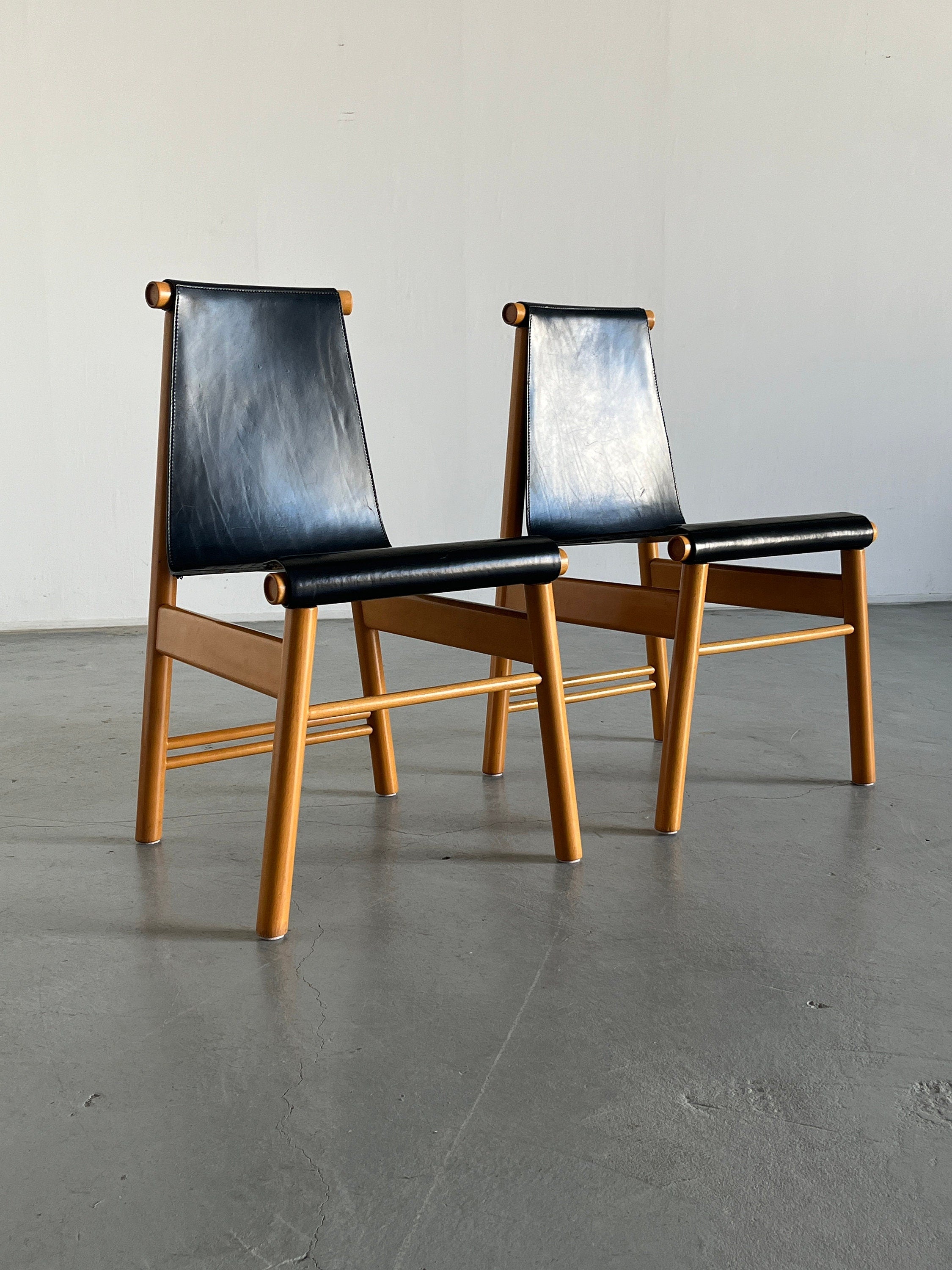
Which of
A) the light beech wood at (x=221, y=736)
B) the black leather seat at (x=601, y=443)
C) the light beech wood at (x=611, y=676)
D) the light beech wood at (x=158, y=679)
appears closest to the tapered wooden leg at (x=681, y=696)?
the black leather seat at (x=601, y=443)

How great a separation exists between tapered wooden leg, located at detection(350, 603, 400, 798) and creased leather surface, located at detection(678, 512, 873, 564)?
49 cm

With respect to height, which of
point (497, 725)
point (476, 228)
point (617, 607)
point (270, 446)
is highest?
point (476, 228)

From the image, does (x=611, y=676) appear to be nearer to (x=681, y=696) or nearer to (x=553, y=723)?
(x=681, y=696)

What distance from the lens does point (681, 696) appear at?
165 cm

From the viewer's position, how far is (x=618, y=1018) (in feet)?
3.71

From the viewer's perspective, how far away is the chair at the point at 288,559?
132 cm

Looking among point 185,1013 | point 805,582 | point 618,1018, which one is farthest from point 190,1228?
point 805,582

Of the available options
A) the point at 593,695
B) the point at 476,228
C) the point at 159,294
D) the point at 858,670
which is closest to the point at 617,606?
the point at 593,695

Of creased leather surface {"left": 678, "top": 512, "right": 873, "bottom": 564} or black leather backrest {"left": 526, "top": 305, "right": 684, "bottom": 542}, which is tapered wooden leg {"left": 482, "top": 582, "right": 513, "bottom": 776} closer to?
black leather backrest {"left": 526, "top": 305, "right": 684, "bottom": 542}

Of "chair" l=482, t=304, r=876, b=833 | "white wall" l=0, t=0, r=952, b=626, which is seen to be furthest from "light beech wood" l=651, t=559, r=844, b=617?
"white wall" l=0, t=0, r=952, b=626

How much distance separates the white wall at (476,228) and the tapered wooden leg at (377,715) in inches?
67.3

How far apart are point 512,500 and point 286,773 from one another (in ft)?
2.34

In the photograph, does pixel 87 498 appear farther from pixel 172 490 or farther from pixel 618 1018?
pixel 618 1018

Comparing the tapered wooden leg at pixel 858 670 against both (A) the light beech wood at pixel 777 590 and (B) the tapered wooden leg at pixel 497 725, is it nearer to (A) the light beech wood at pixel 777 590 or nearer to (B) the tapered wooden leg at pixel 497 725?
(A) the light beech wood at pixel 777 590
